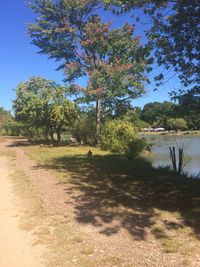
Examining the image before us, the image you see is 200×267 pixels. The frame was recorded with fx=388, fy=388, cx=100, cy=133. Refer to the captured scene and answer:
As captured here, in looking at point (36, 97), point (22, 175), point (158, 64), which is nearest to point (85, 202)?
point (158, 64)

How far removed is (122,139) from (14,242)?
674 inches

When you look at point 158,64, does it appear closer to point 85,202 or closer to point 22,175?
point 85,202

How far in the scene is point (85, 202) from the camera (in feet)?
28.6

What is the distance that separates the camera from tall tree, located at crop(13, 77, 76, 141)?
29359mm

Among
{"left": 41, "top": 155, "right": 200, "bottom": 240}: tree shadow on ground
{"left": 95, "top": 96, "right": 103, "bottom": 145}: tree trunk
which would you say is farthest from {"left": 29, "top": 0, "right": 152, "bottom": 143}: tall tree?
{"left": 41, "top": 155, "right": 200, "bottom": 240}: tree shadow on ground

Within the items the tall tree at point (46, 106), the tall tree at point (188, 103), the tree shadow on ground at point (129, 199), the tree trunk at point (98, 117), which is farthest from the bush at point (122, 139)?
the tall tree at point (188, 103)

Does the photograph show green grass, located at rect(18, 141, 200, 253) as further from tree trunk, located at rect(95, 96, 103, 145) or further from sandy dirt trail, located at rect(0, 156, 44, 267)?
tree trunk, located at rect(95, 96, 103, 145)

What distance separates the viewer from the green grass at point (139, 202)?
21.4 ft

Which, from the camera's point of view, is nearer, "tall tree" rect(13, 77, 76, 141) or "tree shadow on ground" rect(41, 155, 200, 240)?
"tree shadow on ground" rect(41, 155, 200, 240)

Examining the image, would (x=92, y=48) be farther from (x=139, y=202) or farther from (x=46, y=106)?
(x=139, y=202)

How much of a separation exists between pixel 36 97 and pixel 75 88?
5071 millimetres

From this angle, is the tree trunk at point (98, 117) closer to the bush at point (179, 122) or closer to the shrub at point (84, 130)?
the shrub at point (84, 130)

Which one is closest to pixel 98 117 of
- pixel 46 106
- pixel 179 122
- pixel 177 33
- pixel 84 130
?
pixel 84 130

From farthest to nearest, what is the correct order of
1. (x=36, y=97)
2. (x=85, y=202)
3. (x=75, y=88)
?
(x=36, y=97)
(x=75, y=88)
(x=85, y=202)
